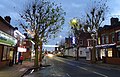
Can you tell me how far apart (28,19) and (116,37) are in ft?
67.7

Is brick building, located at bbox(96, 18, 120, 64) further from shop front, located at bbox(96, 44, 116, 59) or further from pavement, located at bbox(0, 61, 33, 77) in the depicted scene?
pavement, located at bbox(0, 61, 33, 77)

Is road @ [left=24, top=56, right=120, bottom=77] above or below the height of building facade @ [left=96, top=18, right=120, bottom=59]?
below

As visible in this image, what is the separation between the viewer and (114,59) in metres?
39.1

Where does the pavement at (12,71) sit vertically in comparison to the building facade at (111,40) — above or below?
below

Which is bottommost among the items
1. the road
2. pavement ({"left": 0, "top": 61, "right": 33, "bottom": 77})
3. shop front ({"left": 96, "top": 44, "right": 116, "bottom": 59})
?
the road

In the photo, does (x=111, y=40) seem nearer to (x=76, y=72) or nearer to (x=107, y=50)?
(x=107, y=50)

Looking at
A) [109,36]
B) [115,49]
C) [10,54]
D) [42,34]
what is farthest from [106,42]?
[10,54]

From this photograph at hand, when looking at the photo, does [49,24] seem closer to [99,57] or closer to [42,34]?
[42,34]

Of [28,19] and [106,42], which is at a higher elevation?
[28,19]

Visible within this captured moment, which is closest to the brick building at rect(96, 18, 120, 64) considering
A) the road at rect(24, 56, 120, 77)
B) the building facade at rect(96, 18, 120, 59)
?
the building facade at rect(96, 18, 120, 59)

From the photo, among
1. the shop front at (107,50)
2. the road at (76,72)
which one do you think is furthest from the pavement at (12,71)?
the shop front at (107,50)

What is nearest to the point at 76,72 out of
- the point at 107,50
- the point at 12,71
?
the point at 12,71

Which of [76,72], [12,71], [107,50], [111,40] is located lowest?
[76,72]

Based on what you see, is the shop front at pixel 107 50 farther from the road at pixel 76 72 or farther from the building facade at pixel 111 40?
the road at pixel 76 72
